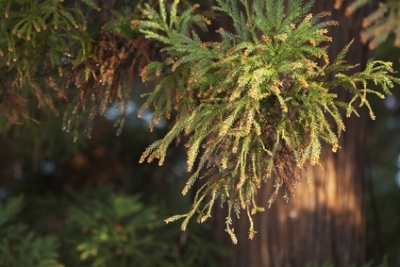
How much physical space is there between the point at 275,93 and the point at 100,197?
6.12ft

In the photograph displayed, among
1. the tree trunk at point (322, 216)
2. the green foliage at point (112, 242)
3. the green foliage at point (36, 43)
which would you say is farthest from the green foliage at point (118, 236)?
the green foliage at point (36, 43)

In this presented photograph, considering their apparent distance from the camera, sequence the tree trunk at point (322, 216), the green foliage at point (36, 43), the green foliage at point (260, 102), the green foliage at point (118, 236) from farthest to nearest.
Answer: the green foliage at point (118, 236)
the tree trunk at point (322, 216)
the green foliage at point (36, 43)
the green foliage at point (260, 102)

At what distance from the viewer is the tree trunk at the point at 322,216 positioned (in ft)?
8.43

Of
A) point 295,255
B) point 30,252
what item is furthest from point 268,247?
point 30,252

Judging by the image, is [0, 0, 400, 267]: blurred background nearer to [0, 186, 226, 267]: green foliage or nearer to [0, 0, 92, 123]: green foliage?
[0, 186, 226, 267]: green foliage

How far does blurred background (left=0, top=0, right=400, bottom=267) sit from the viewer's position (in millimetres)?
2693

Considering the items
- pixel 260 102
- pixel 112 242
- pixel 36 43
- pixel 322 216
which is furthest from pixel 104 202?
pixel 260 102

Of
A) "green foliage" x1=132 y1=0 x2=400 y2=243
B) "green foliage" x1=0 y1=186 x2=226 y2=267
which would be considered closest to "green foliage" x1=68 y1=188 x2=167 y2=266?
"green foliage" x1=0 y1=186 x2=226 y2=267

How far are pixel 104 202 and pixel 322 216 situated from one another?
981 millimetres

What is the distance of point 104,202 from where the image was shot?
3213 mm

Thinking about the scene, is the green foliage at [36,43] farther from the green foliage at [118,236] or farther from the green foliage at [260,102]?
the green foliage at [118,236]

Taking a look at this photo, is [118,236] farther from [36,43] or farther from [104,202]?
[36,43]

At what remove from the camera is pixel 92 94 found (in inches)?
70.3

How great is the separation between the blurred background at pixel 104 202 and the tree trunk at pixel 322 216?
0.15 metres
